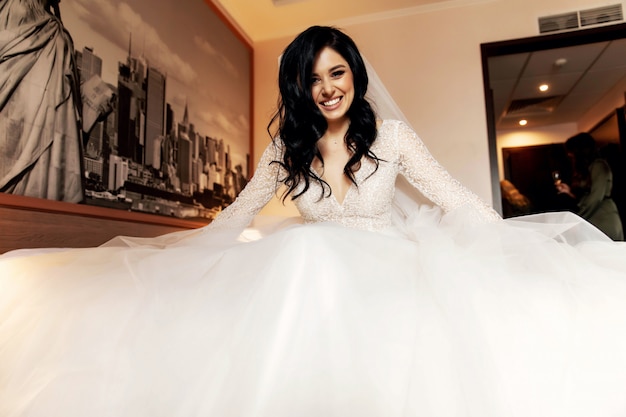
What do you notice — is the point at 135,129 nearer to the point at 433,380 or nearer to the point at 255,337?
the point at 255,337

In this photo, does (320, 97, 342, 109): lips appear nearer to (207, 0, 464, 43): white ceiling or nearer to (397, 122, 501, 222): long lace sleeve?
(397, 122, 501, 222): long lace sleeve

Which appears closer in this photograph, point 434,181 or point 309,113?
A: point 434,181

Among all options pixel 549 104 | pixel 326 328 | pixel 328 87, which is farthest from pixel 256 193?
pixel 549 104

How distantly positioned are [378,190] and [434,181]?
19 centimetres

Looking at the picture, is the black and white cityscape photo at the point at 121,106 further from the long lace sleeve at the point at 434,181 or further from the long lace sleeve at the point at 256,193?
the long lace sleeve at the point at 434,181

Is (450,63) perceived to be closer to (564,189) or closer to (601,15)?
(601,15)

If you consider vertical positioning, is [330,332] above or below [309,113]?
below

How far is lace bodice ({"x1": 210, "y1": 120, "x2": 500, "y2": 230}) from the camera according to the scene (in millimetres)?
1460

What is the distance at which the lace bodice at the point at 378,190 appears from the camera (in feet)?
4.79

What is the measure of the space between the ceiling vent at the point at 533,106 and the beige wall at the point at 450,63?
2090mm

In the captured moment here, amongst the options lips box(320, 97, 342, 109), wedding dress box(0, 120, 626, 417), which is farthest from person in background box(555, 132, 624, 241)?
wedding dress box(0, 120, 626, 417)

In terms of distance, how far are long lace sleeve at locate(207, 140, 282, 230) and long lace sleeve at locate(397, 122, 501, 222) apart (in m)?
0.46

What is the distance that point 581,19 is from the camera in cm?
288

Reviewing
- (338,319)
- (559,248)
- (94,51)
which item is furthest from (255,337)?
(94,51)
